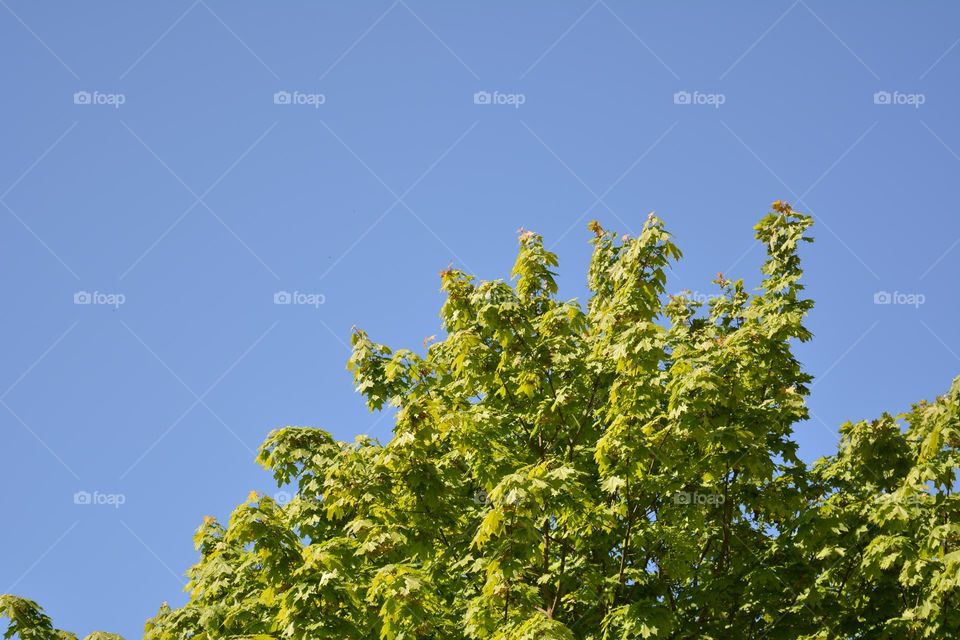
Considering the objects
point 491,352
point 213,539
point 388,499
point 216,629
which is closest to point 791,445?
point 491,352

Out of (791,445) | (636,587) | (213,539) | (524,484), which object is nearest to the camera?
(524,484)

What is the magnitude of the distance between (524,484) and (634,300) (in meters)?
3.71

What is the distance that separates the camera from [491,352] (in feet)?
42.2

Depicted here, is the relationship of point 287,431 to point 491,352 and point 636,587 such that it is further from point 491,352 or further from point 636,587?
point 636,587

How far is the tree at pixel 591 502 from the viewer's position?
1049 centimetres

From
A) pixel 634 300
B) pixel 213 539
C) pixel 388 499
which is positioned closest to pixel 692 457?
pixel 634 300

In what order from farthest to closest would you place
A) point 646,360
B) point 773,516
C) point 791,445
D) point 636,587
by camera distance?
point 773,516 < point 791,445 < point 636,587 < point 646,360

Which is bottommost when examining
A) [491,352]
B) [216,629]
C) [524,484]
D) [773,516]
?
[216,629]

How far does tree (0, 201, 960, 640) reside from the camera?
1049 centimetres

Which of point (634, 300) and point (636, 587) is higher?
point (634, 300)

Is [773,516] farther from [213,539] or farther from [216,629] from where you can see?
[213,539]

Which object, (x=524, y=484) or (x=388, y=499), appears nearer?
(x=524, y=484)

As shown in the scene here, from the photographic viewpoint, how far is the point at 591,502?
11031mm

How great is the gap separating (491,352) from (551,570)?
2.90 meters
